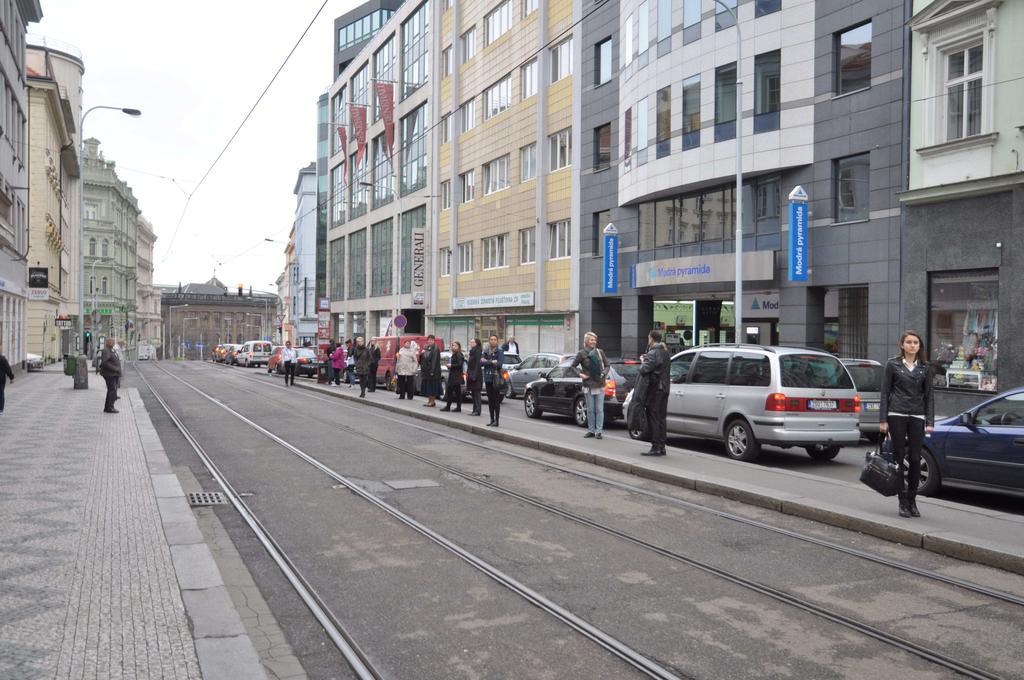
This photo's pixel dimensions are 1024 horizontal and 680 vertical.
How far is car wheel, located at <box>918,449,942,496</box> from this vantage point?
9.89 m

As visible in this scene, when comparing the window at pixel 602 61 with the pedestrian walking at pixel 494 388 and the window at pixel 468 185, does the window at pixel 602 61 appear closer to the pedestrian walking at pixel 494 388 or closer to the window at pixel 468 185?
the window at pixel 468 185

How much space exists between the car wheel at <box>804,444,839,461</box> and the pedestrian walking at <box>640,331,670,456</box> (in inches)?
110

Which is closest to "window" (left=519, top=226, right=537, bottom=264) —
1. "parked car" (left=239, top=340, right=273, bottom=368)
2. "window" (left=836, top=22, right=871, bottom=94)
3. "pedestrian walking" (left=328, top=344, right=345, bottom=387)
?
"pedestrian walking" (left=328, top=344, right=345, bottom=387)

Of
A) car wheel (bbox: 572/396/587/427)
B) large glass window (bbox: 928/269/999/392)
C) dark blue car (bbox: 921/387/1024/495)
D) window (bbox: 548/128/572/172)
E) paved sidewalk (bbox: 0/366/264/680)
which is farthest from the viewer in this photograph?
window (bbox: 548/128/572/172)

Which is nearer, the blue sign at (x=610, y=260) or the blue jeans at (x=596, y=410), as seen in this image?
the blue jeans at (x=596, y=410)

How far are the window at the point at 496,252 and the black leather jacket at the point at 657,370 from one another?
89.6 ft

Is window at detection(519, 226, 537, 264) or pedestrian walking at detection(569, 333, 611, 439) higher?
window at detection(519, 226, 537, 264)

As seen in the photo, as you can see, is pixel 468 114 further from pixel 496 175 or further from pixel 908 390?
pixel 908 390

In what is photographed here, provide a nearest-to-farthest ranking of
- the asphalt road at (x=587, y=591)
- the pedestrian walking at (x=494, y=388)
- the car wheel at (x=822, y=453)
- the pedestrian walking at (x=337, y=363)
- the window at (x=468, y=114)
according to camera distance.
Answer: the asphalt road at (x=587, y=591), the car wheel at (x=822, y=453), the pedestrian walking at (x=494, y=388), the pedestrian walking at (x=337, y=363), the window at (x=468, y=114)

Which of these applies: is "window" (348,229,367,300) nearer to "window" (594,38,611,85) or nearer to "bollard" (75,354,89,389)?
"window" (594,38,611,85)

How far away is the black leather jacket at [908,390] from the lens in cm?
825

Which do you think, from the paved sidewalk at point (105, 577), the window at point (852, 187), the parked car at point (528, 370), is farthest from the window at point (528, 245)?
the paved sidewalk at point (105, 577)

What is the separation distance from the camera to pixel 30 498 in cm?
863

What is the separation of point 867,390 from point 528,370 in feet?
36.2
